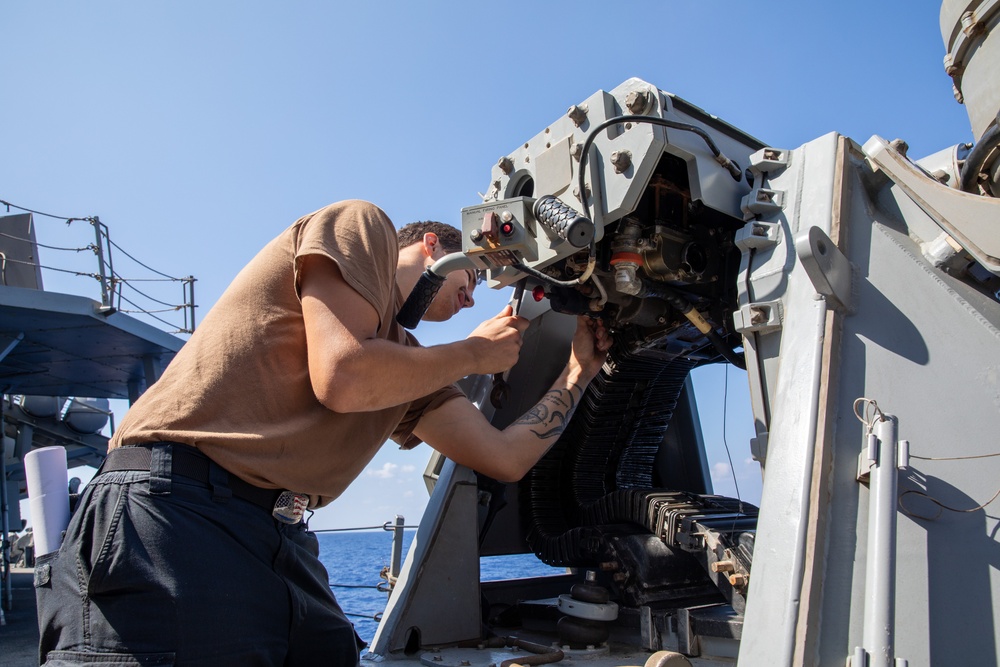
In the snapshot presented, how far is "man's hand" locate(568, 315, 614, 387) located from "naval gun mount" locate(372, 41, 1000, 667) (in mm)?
142

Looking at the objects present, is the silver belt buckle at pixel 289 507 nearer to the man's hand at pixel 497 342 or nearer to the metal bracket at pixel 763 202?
the man's hand at pixel 497 342

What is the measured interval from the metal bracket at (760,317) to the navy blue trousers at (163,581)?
1.55 m

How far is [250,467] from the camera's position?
7.13ft

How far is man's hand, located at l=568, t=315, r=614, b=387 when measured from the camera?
3575mm

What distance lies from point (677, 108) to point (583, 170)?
0.44 m

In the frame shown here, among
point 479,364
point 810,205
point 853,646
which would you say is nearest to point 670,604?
point 479,364

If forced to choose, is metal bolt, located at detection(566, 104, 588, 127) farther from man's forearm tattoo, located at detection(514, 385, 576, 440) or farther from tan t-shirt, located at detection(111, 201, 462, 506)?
man's forearm tattoo, located at detection(514, 385, 576, 440)

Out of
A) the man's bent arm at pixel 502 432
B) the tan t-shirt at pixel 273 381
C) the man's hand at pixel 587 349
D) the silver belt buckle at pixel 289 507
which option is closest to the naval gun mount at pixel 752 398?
the man's hand at pixel 587 349

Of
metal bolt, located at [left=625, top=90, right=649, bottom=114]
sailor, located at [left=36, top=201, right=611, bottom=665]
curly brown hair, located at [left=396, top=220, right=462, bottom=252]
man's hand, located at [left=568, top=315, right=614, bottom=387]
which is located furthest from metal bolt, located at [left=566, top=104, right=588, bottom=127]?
man's hand, located at [left=568, top=315, right=614, bottom=387]

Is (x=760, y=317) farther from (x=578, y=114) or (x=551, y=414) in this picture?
(x=551, y=414)

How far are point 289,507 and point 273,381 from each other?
0.40 meters

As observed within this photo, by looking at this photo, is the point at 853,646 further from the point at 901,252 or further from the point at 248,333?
the point at 248,333

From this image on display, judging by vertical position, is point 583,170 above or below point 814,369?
above

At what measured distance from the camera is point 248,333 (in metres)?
2.27
